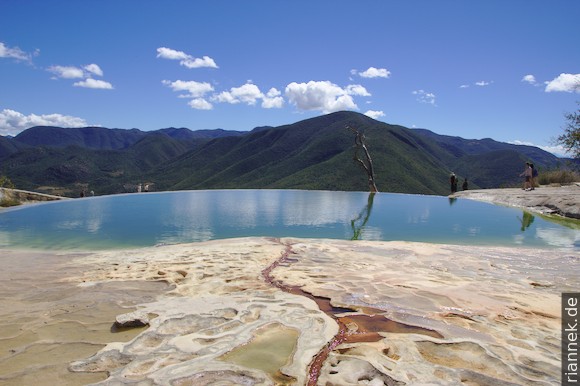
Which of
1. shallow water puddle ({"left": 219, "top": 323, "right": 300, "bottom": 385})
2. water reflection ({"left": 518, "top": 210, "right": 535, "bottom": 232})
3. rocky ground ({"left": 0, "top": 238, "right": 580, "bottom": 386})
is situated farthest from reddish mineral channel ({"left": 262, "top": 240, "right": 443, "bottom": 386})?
water reflection ({"left": 518, "top": 210, "right": 535, "bottom": 232})

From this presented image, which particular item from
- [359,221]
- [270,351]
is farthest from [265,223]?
[270,351]

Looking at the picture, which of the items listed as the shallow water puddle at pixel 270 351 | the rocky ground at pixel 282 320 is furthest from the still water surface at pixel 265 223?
the shallow water puddle at pixel 270 351

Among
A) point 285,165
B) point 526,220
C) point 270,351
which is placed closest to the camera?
point 270,351

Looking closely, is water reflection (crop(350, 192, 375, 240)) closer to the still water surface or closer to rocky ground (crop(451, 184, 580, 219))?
the still water surface

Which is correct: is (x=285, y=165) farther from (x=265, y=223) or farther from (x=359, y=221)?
(x=265, y=223)

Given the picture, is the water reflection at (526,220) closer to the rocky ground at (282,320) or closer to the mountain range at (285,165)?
the rocky ground at (282,320)

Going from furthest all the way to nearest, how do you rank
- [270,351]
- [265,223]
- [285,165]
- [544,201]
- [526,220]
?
[285,165]
[544,201]
[526,220]
[265,223]
[270,351]
